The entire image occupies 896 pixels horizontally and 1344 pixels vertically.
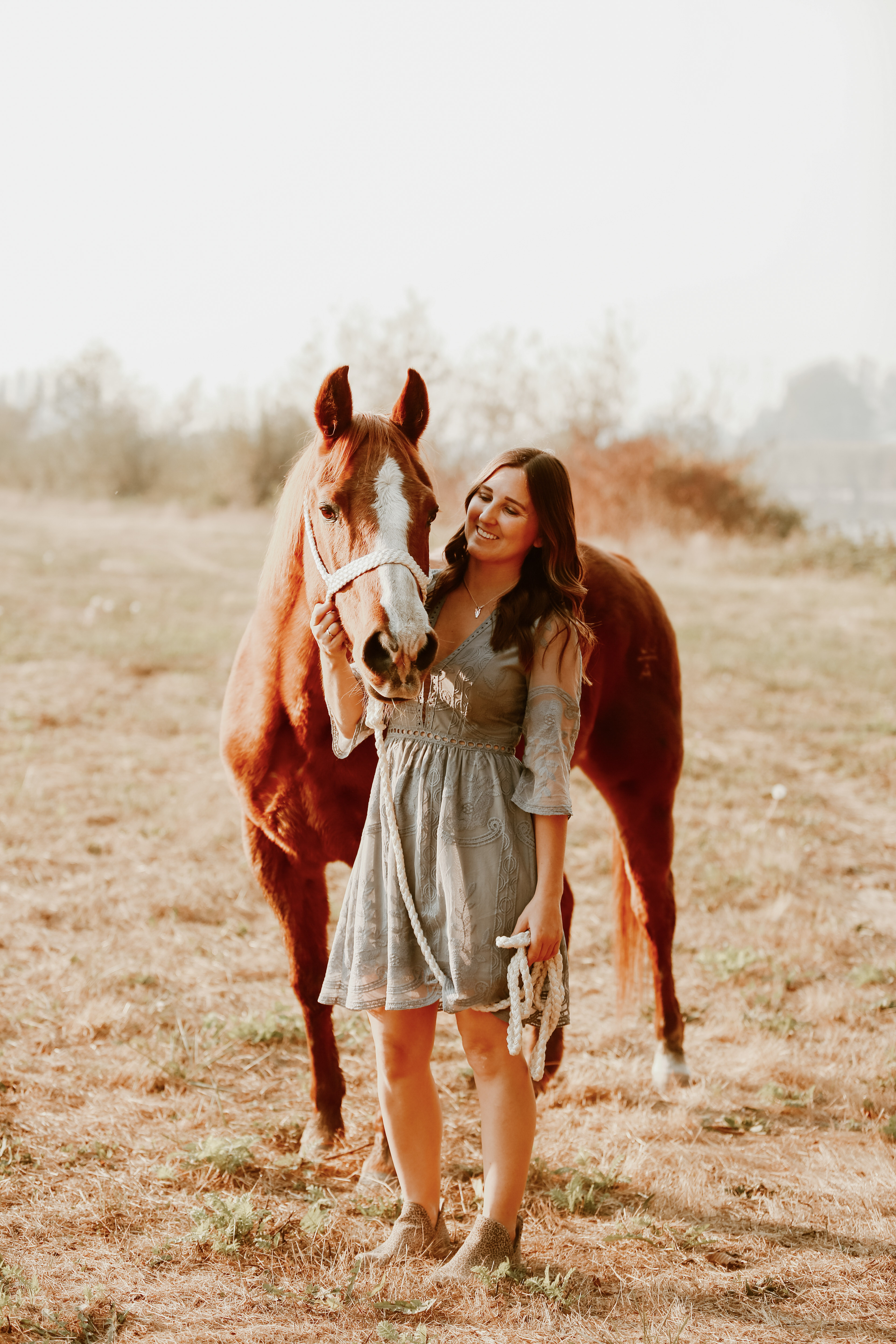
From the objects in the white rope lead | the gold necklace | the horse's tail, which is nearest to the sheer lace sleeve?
the gold necklace

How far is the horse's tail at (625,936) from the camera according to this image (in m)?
3.89

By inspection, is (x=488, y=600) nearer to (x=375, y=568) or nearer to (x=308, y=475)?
Result: (x=375, y=568)

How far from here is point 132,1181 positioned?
2.66 meters

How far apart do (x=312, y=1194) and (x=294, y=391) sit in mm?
28358

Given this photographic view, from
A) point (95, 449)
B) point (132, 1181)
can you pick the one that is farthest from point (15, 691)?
point (95, 449)

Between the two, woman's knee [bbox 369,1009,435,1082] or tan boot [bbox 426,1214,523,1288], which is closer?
tan boot [bbox 426,1214,523,1288]

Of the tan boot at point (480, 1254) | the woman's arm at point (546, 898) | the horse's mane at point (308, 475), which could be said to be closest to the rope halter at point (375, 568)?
the horse's mane at point (308, 475)

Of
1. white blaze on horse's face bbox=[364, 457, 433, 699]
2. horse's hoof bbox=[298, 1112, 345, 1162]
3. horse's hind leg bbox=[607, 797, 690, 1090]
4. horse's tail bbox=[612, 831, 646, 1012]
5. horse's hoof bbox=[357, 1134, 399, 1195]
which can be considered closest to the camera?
white blaze on horse's face bbox=[364, 457, 433, 699]

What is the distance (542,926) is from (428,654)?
63cm

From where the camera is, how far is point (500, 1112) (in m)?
2.20

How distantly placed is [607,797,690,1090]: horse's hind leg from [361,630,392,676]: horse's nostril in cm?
204

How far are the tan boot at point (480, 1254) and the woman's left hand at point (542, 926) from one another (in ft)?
2.00

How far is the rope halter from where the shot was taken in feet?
6.87

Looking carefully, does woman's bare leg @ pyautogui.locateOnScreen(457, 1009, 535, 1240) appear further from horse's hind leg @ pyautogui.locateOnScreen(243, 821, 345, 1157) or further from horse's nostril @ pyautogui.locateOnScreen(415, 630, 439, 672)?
horse's hind leg @ pyautogui.locateOnScreen(243, 821, 345, 1157)
